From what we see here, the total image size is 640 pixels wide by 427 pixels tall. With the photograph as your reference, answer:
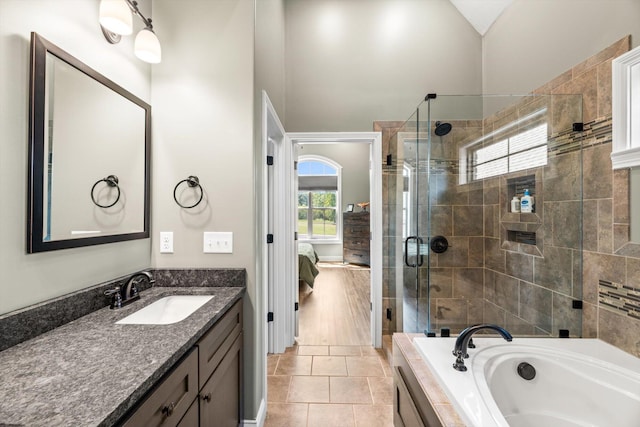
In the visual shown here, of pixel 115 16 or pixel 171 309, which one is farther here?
pixel 171 309

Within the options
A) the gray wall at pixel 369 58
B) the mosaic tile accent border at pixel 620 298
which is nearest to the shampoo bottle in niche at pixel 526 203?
the mosaic tile accent border at pixel 620 298

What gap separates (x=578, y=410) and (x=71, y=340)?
84.9 inches

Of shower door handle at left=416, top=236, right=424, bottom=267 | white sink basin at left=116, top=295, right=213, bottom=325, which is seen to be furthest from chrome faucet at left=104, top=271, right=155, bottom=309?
shower door handle at left=416, top=236, right=424, bottom=267

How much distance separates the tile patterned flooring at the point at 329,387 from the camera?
183 centimetres

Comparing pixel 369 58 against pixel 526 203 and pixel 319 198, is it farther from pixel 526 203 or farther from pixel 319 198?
pixel 319 198

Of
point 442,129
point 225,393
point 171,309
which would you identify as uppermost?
point 442,129

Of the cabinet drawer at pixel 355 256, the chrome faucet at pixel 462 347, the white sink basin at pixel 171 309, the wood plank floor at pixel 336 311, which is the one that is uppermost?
the white sink basin at pixel 171 309

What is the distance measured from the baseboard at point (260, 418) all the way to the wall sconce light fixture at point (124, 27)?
6.92 feet

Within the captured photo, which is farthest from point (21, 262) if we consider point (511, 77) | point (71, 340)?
point (511, 77)

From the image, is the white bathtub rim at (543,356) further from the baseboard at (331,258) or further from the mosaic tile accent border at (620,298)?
the baseboard at (331,258)

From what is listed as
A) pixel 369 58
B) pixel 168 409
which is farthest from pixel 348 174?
pixel 168 409

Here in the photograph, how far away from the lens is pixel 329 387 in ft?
7.01

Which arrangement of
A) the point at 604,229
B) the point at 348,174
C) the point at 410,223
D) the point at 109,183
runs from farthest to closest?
the point at 348,174 → the point at 410,223 → the point at 604,229 → the point at 109,183

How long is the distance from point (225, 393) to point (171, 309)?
0.50 metres
